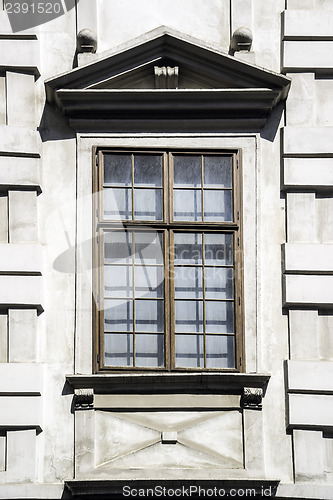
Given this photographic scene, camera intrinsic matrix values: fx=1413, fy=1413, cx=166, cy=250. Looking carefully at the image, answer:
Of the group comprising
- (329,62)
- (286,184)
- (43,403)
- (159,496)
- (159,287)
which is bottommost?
(159,496)

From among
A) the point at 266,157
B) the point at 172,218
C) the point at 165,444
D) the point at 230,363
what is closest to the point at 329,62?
the point at 266,157

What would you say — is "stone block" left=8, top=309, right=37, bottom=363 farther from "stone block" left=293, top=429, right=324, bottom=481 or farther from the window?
"stone block" left=293, top=429, right=324, bottom=481

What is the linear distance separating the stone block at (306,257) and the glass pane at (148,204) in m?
1.50

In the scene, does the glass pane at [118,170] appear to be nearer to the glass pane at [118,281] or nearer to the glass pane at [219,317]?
the glass pane at [118,281]

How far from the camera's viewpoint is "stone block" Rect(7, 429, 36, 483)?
15.0 m

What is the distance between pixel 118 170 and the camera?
1609cm

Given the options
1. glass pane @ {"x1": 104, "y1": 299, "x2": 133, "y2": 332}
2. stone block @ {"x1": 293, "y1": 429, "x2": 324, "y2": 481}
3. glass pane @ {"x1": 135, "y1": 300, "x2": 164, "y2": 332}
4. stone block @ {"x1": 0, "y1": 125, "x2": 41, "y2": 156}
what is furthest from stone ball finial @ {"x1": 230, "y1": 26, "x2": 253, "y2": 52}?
stone block @ {"x1": 293, "y1": 429, "x2": 324, "y2": 481}

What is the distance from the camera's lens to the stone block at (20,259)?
51.0ft

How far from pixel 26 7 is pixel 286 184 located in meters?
3.71

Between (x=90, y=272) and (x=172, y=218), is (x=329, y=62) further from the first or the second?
(x=90, y=272)

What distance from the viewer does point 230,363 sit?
51.1 feet

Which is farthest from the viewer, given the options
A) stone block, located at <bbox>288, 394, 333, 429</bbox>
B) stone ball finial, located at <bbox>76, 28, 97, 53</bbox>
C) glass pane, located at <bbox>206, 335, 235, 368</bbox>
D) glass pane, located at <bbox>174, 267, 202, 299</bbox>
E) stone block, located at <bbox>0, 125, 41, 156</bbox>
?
stone ball finial, located at <bbox>76, 28, 97, 53</bbox>

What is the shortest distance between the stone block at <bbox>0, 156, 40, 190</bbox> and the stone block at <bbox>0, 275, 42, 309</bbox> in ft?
3.60

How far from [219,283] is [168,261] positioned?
0.62 metres
